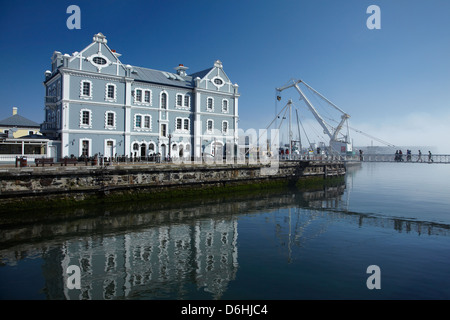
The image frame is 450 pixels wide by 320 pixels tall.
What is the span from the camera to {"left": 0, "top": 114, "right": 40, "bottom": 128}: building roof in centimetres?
4159

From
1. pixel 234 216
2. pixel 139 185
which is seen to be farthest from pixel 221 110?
pixel 234 216

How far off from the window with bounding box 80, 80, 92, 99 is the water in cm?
1410

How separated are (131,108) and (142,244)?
22432 millimetres

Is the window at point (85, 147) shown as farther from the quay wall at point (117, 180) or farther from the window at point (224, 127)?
the window at point (224, 127)

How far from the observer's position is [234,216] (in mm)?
19734

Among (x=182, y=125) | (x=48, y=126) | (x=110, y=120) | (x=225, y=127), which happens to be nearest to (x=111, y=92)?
(x=110, y=120)

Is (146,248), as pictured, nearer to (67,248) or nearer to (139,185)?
(67,248)

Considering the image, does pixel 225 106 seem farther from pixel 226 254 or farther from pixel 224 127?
pixel 226 254

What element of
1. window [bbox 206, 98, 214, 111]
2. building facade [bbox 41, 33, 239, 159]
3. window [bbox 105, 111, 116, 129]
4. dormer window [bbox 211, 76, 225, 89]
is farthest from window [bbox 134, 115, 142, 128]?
dormer window [bbox 211, 76, 225, 89]

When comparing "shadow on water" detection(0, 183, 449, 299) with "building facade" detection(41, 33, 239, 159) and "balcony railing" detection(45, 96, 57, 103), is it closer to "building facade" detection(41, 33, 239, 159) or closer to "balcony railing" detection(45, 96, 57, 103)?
"building facade" detection(41, 33, 239, 159)

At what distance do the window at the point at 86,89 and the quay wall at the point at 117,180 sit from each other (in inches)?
422

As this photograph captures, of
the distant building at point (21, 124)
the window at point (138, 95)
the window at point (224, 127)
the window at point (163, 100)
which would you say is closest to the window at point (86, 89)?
the window at point (138, 95)

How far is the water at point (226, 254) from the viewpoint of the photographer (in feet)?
29.8

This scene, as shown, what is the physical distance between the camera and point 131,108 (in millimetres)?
32562
